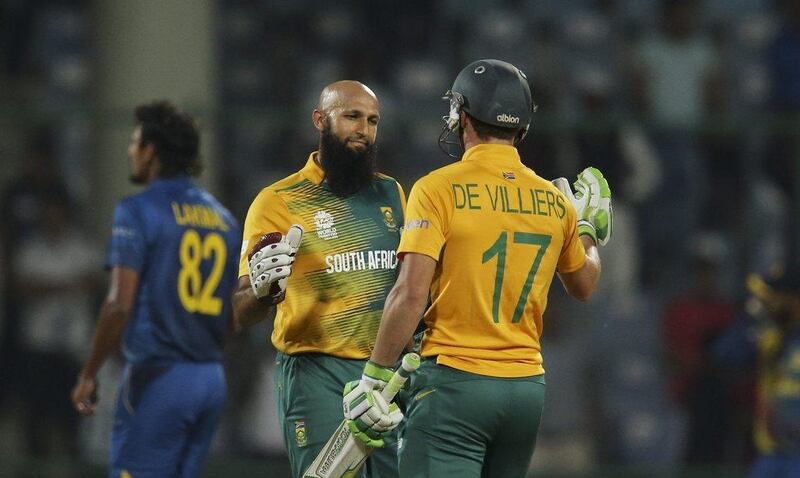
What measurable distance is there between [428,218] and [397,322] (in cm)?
36

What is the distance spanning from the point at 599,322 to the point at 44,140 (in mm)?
3774

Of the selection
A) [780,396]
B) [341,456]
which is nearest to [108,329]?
[341,456]

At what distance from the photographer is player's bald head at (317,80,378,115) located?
5805 millimetres

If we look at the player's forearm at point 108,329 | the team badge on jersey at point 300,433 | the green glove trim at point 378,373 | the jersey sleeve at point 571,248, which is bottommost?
the team badge on jersey at point 300,433

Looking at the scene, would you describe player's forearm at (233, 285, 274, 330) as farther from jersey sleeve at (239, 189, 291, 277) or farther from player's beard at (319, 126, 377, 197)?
player's beard at (319, 126, 377, 197)

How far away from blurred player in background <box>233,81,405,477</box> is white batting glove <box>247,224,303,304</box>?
0.67ft

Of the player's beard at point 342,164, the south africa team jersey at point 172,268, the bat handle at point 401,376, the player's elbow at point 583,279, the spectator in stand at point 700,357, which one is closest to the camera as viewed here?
the bat handle at point 401,376

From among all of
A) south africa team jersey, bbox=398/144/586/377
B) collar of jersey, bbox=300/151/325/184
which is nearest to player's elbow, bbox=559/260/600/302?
south africa team jersey, bbox=398/144/586/377

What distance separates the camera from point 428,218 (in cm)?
478

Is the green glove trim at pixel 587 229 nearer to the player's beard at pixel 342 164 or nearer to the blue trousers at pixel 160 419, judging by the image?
the player's beard at pixel 342 164

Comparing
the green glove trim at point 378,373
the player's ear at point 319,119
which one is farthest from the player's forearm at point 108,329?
the green glove trim at point 378,373

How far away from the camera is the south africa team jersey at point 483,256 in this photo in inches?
189

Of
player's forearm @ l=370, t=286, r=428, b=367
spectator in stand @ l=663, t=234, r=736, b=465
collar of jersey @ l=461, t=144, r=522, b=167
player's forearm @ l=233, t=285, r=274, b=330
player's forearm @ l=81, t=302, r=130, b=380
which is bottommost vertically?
spectator in stand @ l=663, t=234, r=736, b=465

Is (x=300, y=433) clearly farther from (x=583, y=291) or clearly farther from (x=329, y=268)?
(x=583, y=291)
